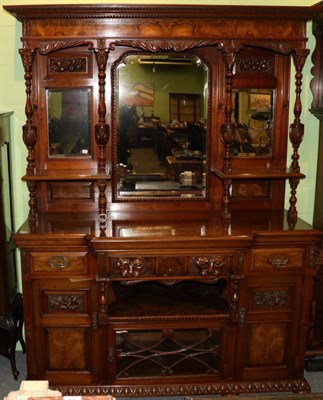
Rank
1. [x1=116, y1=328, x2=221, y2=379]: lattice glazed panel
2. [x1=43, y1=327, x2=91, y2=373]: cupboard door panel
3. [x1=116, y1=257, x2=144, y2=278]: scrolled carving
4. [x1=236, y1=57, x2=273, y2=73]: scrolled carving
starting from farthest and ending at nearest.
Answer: [x1=236, y1=57, x2=273, y2=73]: scrolled carving < [x1=116, y1=328, x2=221, y2=379]: lattice glazed panel < [x1=43, y1=327, x2=91, y2=373]: cupboard door panel < [x1=116, y1=257, x2=144, y2=278]: scrolled carving

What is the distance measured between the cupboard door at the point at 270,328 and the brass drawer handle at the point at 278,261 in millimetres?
72

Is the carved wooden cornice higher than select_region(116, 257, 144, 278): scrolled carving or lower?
higher

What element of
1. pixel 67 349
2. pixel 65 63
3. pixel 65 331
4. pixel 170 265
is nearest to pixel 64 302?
pixel 65 331

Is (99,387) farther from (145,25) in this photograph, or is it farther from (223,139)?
(145,25)

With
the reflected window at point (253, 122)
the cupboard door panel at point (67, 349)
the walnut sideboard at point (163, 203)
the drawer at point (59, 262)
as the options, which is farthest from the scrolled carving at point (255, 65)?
the cupboard door panel at point (67, 349)

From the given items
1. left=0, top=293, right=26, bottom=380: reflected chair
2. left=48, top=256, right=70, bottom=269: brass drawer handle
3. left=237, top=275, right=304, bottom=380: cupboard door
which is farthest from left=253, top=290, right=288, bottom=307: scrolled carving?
left=0, top=293, right=26, bottom=380: reflected chair

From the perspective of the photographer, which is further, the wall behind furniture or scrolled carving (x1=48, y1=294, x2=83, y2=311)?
the wall behind furniture

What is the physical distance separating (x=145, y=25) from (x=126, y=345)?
179cm

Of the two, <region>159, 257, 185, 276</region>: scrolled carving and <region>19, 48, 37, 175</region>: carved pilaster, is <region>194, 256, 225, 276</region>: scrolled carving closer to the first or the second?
<region>159, 257, 185, 276</region>: scrolled carving

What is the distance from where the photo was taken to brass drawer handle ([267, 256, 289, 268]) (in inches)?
100.0

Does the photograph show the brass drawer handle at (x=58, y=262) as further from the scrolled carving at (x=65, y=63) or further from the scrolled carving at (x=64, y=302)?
the scrolled carving at (x=65, y=63)

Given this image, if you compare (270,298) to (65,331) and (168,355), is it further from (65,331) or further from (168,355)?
(65,331)

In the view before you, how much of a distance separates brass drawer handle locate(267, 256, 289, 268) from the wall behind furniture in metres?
0.58

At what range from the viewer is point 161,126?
2.78 metres
